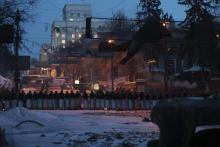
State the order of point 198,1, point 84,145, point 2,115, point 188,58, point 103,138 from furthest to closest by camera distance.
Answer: point 188,58
point 198,1
point 2,115
point 103,138
point 84,145

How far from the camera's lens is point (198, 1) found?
69750 millimetres

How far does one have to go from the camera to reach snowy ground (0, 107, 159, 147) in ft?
64.9

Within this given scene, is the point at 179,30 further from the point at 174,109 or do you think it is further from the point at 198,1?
the point at 174,109

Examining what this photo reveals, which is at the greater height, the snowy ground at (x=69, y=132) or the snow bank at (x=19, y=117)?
the snow bank at (x=19, y=117)

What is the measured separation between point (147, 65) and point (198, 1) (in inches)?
560

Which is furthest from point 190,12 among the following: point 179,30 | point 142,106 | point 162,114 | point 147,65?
point 162,114

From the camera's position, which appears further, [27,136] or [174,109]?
[27,136]

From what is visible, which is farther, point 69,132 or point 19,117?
point 19,117

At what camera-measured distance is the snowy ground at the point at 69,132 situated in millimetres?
19781

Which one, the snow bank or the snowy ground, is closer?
the snowy ground

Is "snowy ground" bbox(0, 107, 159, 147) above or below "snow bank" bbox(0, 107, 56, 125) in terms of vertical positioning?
below

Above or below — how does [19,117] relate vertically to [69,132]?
above

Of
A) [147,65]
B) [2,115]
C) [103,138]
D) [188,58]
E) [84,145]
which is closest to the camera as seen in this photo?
[84,145]

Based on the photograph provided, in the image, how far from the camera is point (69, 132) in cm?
2444
